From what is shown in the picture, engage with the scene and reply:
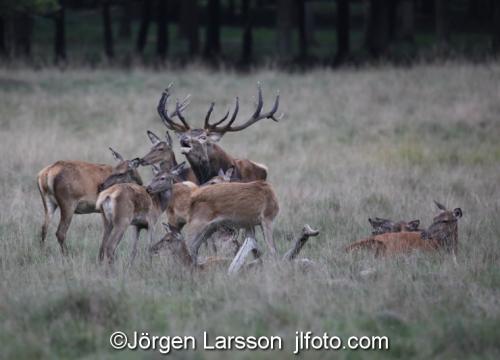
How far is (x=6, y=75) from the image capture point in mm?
25766

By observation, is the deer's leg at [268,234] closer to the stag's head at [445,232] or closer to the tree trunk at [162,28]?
the stag's head at [445,232]

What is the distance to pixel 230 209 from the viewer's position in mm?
9914

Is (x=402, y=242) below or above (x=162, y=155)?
below

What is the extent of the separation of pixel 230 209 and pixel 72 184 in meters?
1.80

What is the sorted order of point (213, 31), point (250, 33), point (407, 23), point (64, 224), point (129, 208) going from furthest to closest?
point (407, 23) < point (250, 33) < point (213, 31) < point (64, 224) < point (129, 208)

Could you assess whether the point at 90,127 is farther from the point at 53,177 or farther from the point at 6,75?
the point at 53,177

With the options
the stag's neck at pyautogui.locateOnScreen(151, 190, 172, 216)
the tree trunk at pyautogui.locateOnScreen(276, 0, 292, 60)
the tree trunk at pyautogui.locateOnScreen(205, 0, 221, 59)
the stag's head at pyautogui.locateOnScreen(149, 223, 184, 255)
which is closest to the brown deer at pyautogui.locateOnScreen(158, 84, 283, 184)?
the stag's neck at pyautogui.locateOnScreen(151, 190, 172, 216)

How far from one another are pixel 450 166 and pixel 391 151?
4.75ft

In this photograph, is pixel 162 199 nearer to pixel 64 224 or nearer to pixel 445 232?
pixel 64 224

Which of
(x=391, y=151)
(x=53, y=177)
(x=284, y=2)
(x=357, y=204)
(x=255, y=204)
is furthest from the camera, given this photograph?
(x=284, y=2)

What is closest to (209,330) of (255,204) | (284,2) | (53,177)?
(255,204)

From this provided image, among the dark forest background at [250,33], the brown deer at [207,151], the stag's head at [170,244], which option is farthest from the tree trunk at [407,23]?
the stag's head at [170,244]

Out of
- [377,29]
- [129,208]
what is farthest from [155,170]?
[377,29]

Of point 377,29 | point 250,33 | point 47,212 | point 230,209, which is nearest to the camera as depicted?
point 230,209
